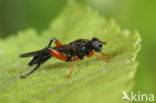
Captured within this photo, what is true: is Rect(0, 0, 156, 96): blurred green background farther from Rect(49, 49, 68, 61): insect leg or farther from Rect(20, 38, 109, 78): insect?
Rect(49, 49, 68, 61): insect leg

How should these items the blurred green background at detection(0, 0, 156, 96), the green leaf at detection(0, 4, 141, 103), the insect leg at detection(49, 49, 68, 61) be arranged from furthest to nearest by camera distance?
the blurred green background at detection(0, 0, 156, 96) → the insect leg at detection(49, 49, 68, 61) → the green leaf at detection(0, 4, 141, 103)

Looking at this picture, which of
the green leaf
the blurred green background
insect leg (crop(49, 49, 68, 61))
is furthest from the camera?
the blurred green background

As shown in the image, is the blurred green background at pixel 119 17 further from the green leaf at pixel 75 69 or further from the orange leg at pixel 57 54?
the orange leg at pixel 57 54

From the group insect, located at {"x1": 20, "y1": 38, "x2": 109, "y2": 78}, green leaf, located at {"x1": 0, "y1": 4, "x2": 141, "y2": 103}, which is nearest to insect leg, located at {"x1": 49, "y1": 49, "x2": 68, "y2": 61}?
insect, located at {"x1": 20, "y1": 38, "x2": 109, "y2": 78}

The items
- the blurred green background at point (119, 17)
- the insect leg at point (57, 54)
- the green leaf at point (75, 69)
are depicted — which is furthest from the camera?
the blurred green background at point (119, 17)

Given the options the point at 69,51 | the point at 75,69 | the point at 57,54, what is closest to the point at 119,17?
the point at 69,51

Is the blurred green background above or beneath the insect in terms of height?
above

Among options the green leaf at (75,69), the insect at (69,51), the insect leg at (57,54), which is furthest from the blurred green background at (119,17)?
the insect leg at (57,54)
